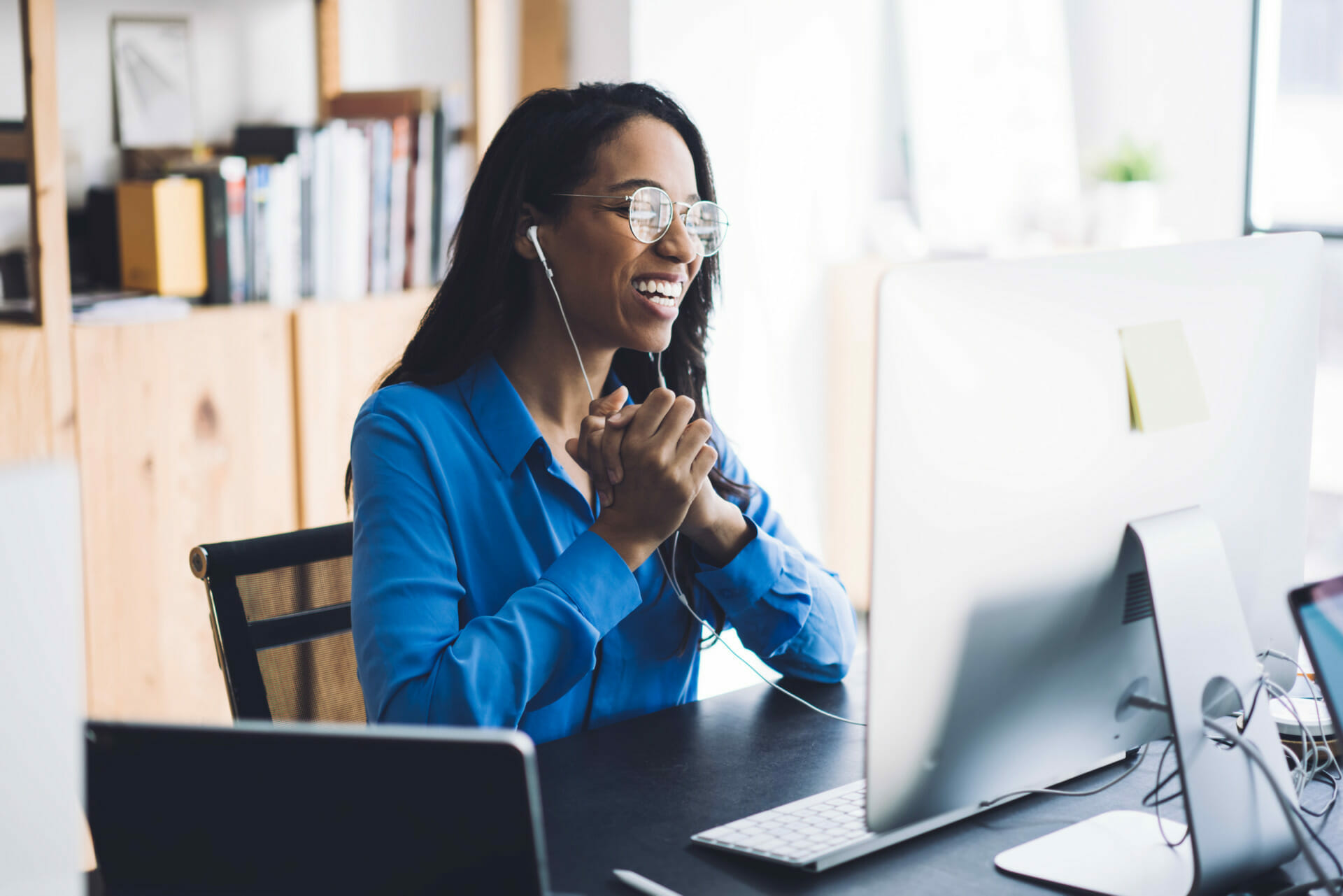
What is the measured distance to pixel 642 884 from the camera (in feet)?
3.14

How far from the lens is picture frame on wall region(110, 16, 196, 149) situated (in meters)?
2.67

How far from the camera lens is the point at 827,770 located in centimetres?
121

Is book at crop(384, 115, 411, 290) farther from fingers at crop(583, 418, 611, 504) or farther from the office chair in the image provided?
fingers at crop(583, 418, 611, 504)

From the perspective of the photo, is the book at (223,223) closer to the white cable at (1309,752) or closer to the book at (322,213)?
the book at (322,213)

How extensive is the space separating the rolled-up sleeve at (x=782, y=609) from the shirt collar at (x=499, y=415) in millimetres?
232

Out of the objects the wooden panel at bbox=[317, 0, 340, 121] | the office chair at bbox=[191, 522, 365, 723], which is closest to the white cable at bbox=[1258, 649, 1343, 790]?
the office chair at bbox=[191, 522, 365, 723]

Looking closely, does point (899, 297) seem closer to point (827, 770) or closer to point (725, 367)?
point (827, 770)

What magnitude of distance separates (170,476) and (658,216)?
4.71 ft

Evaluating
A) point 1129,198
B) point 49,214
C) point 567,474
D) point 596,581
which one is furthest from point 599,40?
point 596,581

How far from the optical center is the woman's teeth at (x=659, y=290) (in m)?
1.48

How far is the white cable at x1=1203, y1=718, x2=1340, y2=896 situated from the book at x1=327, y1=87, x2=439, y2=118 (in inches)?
88.3

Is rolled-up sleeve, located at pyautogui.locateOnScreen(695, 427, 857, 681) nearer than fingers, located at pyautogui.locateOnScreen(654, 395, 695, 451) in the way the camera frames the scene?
No

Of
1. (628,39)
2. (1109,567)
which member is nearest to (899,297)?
(1109,567)

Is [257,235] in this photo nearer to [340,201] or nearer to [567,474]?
[340,201]
